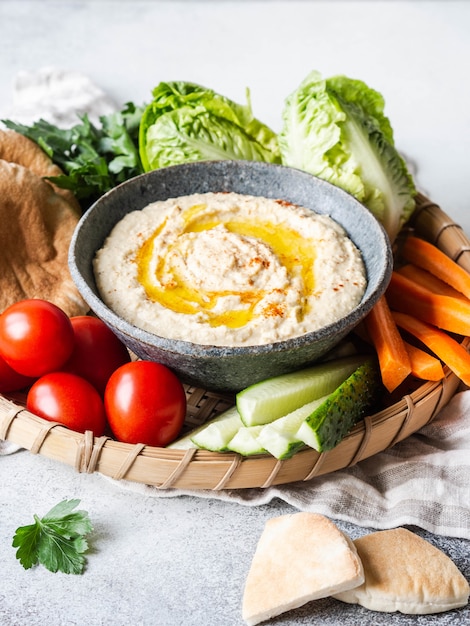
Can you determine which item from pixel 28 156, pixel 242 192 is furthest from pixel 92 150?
pixel 242 192

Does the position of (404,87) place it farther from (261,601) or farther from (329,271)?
(261,601)

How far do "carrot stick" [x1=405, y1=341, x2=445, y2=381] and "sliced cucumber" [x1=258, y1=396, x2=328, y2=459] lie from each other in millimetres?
788

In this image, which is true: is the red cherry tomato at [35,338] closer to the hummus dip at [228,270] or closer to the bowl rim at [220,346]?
the bowl rim at [220,346]

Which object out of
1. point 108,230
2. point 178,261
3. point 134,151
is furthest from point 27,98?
point 178,261

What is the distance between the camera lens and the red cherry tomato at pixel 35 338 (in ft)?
13.6

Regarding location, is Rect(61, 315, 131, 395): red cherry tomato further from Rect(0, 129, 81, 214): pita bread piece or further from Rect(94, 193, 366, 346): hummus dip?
Rect(0, 129, 81, 214): pita bread piece

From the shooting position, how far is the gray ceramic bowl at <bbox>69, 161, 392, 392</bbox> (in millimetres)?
3959

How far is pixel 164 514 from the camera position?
397cm

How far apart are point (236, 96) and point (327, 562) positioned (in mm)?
5204

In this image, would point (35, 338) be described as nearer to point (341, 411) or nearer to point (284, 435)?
point (284, 435)

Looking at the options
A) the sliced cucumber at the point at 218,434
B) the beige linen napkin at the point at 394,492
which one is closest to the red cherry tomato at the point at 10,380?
the beige linen napkin at the point at 394,492

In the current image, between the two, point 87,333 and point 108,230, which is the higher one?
point 108,230

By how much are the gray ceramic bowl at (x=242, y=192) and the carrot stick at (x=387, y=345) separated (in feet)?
0.75

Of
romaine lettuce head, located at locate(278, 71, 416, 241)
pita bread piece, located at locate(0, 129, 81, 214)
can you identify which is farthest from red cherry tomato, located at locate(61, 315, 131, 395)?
romaine lettuce head, located at locate(278, 71, 416, 241)
